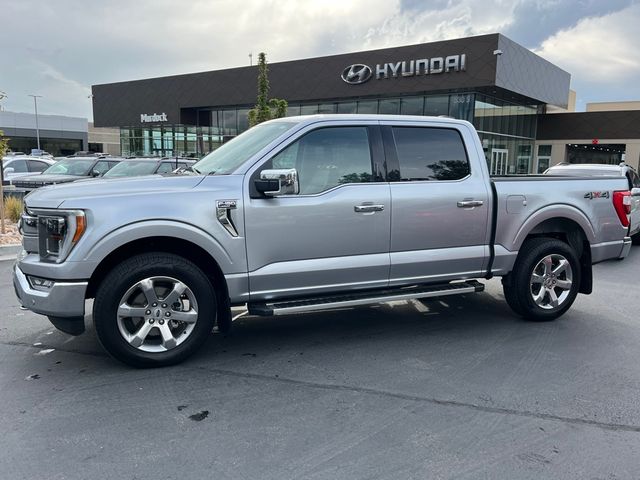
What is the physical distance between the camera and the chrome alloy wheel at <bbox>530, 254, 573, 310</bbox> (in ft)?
18.5

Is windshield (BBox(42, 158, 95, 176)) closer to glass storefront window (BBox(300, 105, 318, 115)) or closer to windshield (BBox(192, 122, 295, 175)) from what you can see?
windshield (BBox(192, 122, 295, 175))

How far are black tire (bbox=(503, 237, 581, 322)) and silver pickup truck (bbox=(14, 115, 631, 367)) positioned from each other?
1 centimetres

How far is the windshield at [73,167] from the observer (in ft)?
49.9

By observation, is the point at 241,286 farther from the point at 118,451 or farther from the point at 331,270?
the point at 118,451

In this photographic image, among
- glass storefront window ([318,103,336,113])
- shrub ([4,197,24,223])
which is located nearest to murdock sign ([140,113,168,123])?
glass storefront window ([318,103,336,113])

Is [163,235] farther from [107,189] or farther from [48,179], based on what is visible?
[48,179]

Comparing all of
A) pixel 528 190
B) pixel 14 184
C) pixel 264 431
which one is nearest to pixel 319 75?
pixel 14 184

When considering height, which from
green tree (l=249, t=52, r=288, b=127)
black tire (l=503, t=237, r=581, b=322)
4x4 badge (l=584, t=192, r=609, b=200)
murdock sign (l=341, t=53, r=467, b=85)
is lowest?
black tire (l=503, t=237, r=581, b=322)

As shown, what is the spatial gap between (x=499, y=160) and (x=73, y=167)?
2300 centimetres

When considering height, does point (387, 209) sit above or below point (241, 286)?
above

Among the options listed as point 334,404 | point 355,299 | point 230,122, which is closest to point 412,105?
point 230,122

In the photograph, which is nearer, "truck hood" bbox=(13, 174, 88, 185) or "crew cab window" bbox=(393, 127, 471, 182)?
"crew cab window" bbox=(393, 127, 471, 182)

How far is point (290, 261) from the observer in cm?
445

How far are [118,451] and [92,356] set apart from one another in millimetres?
1674
